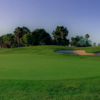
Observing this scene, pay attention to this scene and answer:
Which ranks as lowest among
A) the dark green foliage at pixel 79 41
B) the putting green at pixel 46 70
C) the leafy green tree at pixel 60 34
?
the putting green at pixel 46 70

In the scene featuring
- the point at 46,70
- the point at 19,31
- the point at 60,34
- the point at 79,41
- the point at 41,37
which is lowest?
the point at 46,70

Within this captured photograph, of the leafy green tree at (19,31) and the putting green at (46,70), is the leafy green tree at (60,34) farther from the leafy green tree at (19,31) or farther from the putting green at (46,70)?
the putting green at (46,70)

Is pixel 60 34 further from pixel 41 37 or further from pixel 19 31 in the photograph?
pixel 19 31

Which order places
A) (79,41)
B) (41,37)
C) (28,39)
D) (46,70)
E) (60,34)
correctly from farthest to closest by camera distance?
(60,34), (79,41), (41,37), (28,39), (46,70)

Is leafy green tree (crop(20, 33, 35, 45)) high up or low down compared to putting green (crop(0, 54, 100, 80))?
up

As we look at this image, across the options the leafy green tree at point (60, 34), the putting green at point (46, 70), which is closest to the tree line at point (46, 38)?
the leafy green tree at point (60, 34)

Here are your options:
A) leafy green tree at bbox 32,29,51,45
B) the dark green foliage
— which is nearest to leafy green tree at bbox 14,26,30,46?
leafy green tree at bbox 32,29,51,45

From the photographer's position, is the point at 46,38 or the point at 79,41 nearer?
the point at 46,38

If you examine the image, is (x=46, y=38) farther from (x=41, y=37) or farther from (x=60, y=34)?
(x=60, y=34)

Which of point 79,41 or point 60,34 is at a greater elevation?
point 60,34

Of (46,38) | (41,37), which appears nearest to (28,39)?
(41,37)

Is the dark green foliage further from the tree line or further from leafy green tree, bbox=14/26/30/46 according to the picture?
leafy green tree, bbox=14/26/30/46

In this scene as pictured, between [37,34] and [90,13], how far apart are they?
3091cm

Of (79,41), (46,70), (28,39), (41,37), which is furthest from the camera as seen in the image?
(79,41)
